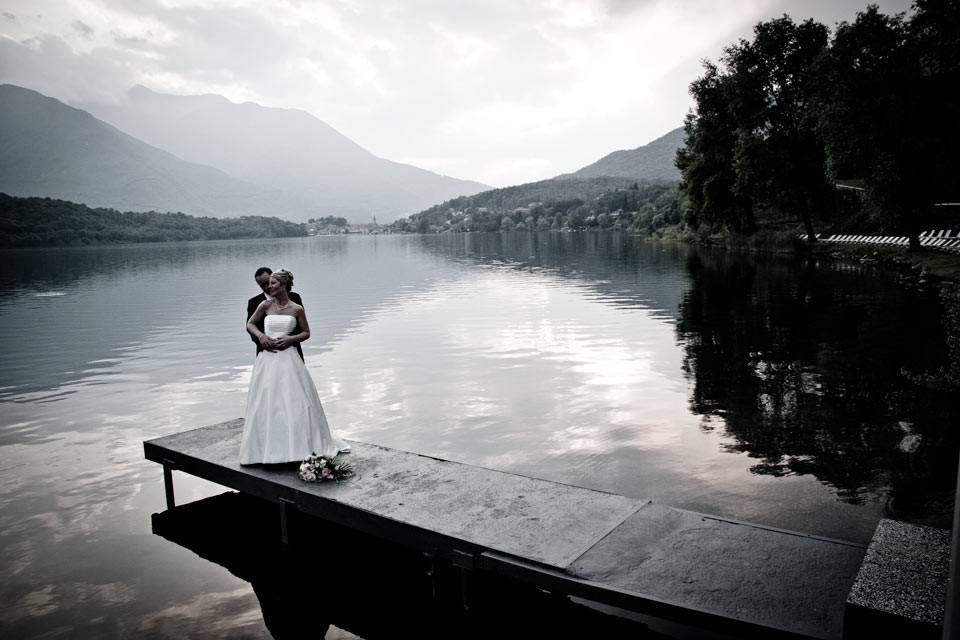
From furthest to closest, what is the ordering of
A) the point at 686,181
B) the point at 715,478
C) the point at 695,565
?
the point at 686,181, the point at 715,478, the point at 695,565

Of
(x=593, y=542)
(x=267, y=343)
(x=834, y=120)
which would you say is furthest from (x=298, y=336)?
(x=834, y=120)

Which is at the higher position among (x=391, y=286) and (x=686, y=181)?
(x=686, y=181)

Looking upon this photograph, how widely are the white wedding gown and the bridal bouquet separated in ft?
1.53

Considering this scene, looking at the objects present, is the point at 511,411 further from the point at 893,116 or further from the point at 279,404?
the point at 893,116

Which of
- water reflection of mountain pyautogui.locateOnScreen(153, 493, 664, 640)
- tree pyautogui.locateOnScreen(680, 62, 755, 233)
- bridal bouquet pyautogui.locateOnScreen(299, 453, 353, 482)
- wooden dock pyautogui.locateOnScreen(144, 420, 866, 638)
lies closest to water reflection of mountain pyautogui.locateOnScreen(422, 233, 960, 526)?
wooden dock pyautogui.locateOnScreen(144, 420, 866, 638)

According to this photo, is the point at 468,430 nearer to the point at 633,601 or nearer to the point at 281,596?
the point at 281,596

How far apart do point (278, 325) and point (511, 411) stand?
24.7ft

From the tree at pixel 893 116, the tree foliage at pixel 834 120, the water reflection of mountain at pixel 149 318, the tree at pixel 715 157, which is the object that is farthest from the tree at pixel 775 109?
the water reflection of mountain at pixel 149 318

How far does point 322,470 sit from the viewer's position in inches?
393

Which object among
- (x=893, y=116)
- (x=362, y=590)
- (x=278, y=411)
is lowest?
(x=362, y=590)

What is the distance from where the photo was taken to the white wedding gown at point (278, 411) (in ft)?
34.8

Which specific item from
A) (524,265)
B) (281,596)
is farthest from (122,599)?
(524,265)

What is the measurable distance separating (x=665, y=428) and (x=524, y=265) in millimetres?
60508

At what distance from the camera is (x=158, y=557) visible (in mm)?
10102
